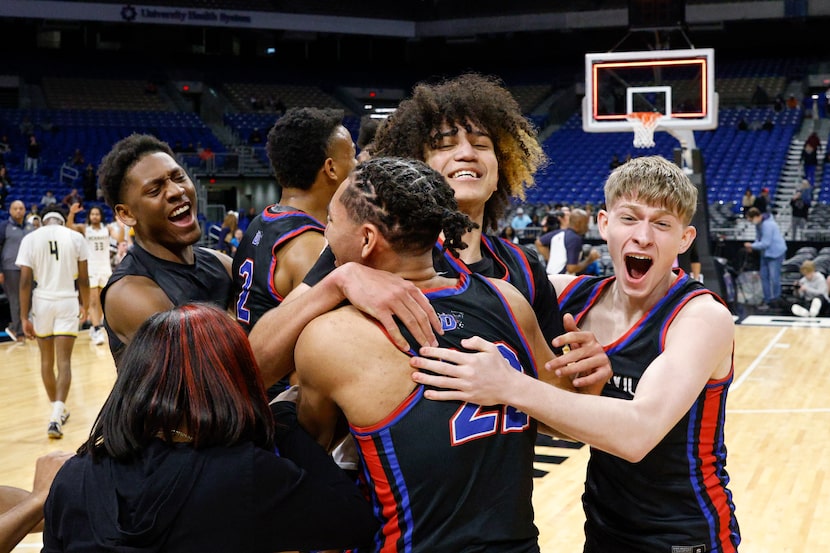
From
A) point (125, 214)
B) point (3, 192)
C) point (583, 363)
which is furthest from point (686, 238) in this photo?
point (3, 192)

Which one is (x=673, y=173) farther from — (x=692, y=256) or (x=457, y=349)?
(x=692, y=256)

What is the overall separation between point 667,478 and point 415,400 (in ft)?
2.82

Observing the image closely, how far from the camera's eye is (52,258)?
784cm

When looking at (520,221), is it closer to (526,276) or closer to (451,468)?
(526,276)

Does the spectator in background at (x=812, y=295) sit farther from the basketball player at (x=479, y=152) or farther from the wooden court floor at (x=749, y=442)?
the basketball player at (x=479, y=152)

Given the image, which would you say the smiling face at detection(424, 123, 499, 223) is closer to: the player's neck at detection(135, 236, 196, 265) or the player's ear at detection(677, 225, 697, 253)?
the player's ear at detection(677, 225, 697, 253)

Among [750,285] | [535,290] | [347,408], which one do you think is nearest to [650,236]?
[535,290]

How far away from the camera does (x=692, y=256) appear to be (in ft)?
36.0

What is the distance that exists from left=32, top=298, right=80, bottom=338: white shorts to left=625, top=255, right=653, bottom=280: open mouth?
19.3 ft

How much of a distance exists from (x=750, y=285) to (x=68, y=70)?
2151 centimetres

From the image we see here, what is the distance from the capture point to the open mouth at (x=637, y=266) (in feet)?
8.14

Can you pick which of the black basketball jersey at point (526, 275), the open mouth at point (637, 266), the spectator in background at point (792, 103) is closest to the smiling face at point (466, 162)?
the black basketball jersey at point (526, 275)

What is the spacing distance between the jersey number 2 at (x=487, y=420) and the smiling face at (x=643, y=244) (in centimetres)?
60

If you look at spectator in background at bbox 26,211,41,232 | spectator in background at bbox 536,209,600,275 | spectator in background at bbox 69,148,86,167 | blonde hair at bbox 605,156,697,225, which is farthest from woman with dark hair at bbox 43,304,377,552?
spectator in background at bbox 69,148,86,167
